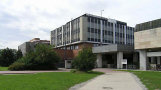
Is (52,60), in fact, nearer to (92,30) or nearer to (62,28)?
(92,30)

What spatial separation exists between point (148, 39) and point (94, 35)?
93.1 feet

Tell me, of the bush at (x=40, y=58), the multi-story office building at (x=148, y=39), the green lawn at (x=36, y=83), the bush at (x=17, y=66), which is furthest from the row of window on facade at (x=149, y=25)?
the bush at (x=17, y=66)

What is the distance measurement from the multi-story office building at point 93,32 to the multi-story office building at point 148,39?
24.4 m

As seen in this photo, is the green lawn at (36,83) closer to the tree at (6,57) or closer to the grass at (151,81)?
the grass at (151,81)

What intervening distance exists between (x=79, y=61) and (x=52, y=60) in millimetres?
16665

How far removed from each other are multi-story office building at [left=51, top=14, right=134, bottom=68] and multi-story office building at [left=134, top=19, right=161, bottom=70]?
1431 cm

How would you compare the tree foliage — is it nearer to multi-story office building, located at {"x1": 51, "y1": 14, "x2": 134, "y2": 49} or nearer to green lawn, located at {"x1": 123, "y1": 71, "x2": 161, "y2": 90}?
multi-story office building, located at {"x1": 51, "y1": 14, "x2": 134, "y2": 49}

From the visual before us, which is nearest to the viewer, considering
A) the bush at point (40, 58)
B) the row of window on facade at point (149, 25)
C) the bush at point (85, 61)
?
the bush at point (85, 61)

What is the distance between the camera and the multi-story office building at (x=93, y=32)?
6406 centimetres

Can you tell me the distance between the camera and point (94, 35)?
65.8 m

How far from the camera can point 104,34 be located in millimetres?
68938

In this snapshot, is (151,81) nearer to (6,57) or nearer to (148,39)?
(148,39)

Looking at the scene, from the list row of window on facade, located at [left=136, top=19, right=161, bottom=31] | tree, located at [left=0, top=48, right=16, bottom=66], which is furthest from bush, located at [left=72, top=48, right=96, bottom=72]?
tree, located at [left=0, top=48, right=16, bottom=66]

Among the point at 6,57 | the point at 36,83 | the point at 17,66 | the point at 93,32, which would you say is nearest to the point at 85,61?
the point at 36,83
